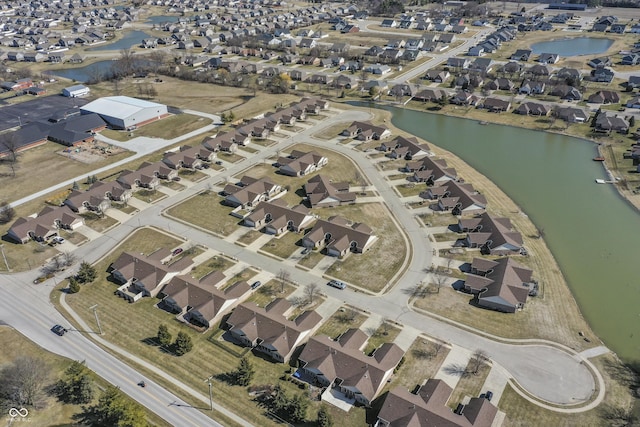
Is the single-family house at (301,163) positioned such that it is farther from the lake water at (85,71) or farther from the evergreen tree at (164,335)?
the lake water at (85,71)

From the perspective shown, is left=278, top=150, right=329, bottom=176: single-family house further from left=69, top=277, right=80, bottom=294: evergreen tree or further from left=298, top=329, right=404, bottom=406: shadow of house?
left=298, top=329, right=404, bottom=406: shadow of house

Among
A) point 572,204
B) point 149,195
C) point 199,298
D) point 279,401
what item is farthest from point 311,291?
point 572,204

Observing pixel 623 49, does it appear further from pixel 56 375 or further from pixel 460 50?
pixel 56 375

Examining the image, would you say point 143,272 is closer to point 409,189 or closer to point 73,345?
point 73,345

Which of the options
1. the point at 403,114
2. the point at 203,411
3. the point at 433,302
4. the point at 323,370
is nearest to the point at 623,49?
the point at 403,114

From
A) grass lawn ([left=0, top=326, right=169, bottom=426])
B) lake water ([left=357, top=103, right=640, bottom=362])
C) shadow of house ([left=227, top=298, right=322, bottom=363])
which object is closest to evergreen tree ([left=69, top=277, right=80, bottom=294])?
grass lawn ([left=0, top=326, right=169, bottom=426])

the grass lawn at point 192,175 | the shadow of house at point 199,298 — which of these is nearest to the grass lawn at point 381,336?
the shadow of house at point 199,298
